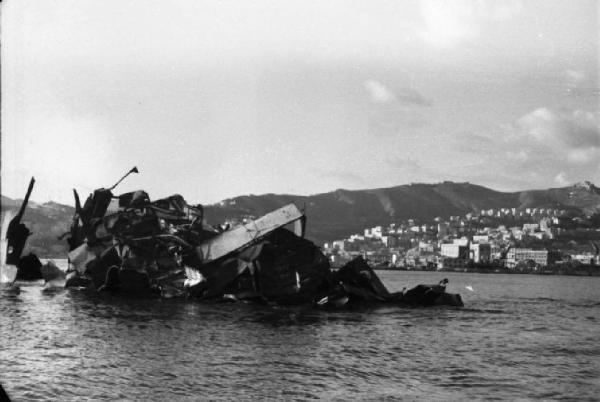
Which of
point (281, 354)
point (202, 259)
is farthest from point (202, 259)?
point (281, 354)

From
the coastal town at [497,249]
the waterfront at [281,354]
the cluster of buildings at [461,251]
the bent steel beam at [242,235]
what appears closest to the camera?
the waterfront at [281,354]

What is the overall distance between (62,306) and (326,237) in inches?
6726

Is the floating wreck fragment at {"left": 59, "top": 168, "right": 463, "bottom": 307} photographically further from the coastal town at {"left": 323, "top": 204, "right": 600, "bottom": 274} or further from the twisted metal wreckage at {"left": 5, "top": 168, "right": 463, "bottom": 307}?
the coastal town at {"left": 323, "top": 204, "right": 600, "bottom": 274}

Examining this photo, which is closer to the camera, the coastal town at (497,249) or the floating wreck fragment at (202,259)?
the floating wreck fragment at (202,259)

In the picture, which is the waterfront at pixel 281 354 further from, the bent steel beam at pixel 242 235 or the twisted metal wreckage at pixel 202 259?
the bent steel beam at pixel 242 235

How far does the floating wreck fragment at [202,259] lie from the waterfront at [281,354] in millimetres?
1655

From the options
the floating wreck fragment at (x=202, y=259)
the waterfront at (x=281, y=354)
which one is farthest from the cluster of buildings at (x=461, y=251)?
the waterfront at (x=281, y=354)

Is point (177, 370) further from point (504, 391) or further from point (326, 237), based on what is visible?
point (326, 237)

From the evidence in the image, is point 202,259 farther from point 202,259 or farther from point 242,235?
point 242,235

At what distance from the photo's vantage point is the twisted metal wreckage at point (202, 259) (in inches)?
1170

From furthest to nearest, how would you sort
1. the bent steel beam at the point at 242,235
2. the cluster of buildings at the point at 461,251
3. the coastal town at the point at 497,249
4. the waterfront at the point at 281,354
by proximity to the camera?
the cluster of buildings at the point at 461,251, the coastal town at the point at 497,249, the bent steel beam at the point at 242,235, the waterfront at the point at 281,354

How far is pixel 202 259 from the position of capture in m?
29.9

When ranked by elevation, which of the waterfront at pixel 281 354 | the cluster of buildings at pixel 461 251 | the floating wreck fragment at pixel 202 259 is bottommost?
the waterfront at pixel 281 354

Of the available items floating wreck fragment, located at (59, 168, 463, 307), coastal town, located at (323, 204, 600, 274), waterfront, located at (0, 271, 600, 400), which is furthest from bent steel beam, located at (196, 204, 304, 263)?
coastal town, located at (323, 204, 600, 274)
